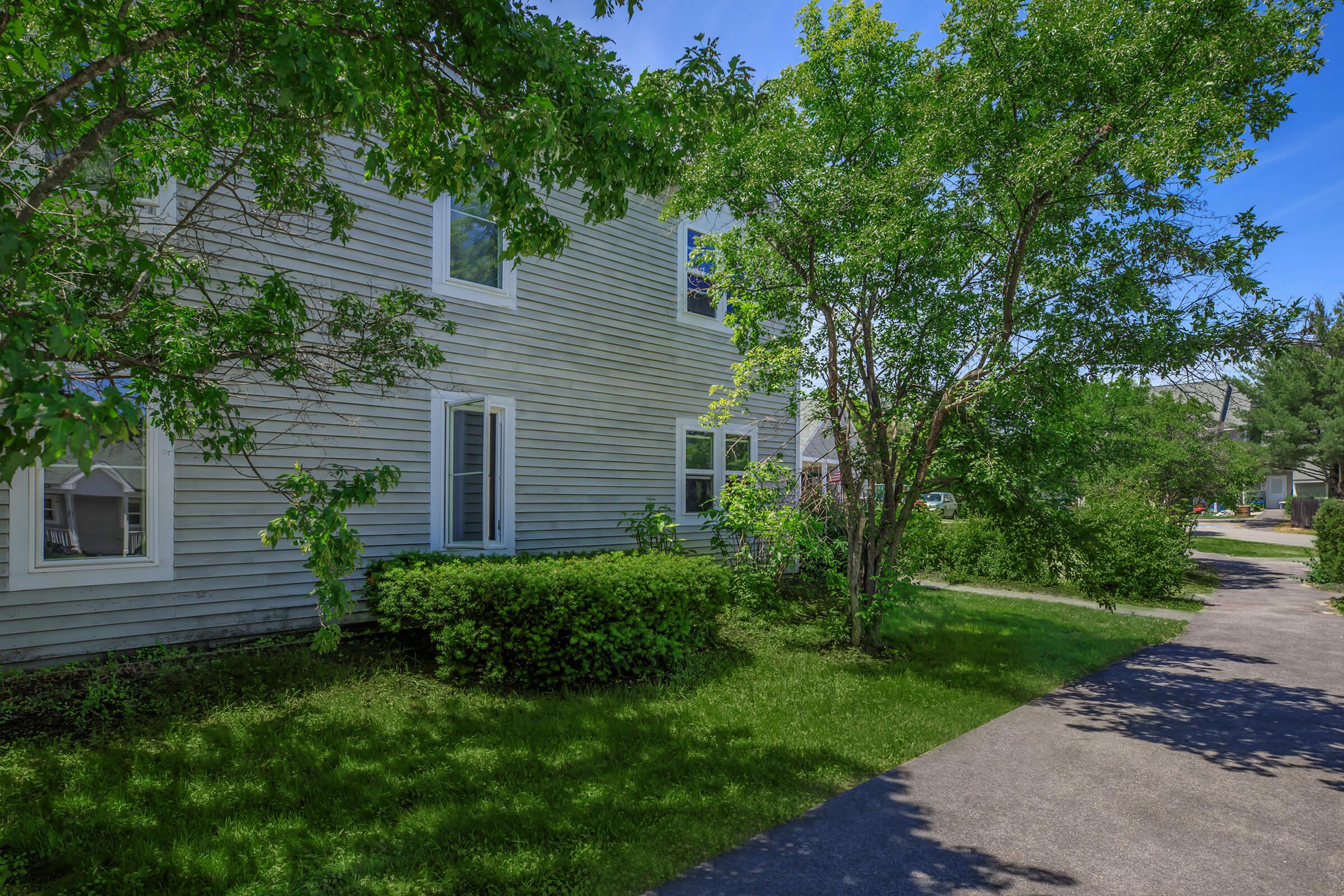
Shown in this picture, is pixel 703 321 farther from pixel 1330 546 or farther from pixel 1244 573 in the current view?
pixel 1244 573

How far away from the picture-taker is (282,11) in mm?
4133

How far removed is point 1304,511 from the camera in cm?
3212

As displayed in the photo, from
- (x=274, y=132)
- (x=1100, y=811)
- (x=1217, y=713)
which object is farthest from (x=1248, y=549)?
(x=274, y=132)

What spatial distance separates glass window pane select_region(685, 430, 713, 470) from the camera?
11.4m

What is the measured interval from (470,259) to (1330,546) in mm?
15946

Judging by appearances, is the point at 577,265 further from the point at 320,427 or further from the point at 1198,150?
the point at 1198,150

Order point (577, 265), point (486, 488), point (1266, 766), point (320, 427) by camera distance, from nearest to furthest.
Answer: point (1266, 766) < point (320, 427) < point (486, 488) < point (577, 265)

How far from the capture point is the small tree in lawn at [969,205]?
5754 mm

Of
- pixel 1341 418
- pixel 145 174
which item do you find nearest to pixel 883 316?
pixel 145 174

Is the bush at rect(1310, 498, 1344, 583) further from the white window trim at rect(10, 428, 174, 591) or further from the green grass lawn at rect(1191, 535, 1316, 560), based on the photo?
the white window trim at rect(10, 428, 174, 591)

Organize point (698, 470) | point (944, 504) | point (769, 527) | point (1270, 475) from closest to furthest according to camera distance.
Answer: point (769, 527)
point (698, 470)
point (944, 504)
point (1270, 475)

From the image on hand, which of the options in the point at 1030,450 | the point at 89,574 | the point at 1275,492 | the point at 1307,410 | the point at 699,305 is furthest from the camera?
the point at 1275,492

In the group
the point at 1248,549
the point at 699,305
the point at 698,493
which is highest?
the point at 699,305

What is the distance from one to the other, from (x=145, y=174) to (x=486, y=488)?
14.1 ft
